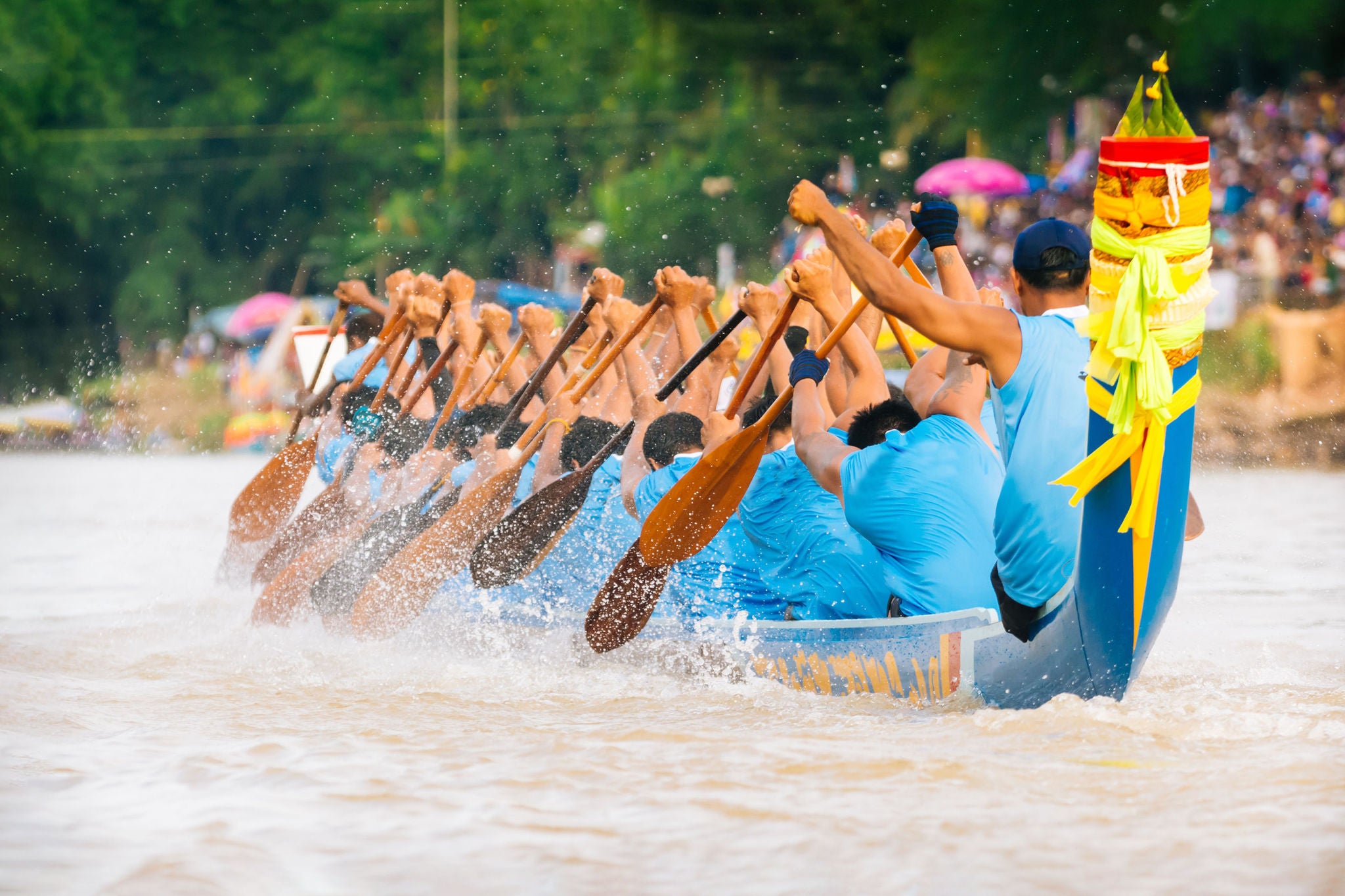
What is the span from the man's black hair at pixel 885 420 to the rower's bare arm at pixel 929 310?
0.88 meters

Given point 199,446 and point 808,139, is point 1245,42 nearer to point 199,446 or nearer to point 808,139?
point 808,139

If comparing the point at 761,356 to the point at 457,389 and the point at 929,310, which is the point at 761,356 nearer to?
the point at 929,310

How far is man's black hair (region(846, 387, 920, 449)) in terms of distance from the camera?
188 inches

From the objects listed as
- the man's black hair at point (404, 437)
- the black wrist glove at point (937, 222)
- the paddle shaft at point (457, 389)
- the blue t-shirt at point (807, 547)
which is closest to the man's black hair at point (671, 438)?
the blue t-shirt at point (807, 547)

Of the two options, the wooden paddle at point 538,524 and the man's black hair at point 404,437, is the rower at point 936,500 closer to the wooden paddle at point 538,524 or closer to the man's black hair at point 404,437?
the wooden paddle at point 538,524

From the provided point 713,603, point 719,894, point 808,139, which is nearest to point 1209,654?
point 713,603

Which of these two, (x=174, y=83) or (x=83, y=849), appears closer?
(x=83, y=849)

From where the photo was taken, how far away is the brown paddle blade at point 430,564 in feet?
21.6

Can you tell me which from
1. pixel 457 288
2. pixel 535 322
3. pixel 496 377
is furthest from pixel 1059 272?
pixel 457 288

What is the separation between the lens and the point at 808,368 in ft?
16.2

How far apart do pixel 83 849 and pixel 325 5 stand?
34289 millimetres

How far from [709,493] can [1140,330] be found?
1.89 metres

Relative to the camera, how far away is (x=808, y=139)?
24125mm

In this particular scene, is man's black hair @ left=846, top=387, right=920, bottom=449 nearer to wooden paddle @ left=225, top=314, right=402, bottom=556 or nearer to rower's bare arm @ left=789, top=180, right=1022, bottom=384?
rower's bare arm @ left=789, top=180, right=1022, bottom=384
